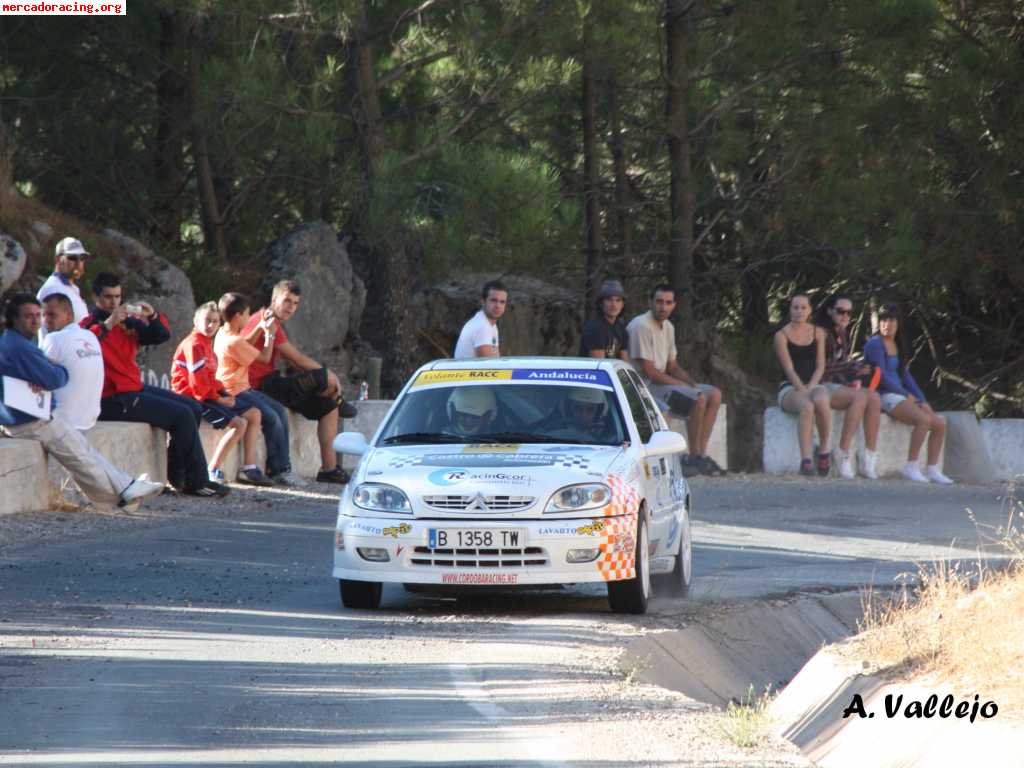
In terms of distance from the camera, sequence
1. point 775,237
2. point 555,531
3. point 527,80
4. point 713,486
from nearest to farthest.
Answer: point 555,531
point 713,486
point 527,80
point 775,237

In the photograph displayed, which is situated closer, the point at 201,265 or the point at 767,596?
the point at 767,596

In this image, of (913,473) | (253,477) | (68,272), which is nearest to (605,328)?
(253,477)

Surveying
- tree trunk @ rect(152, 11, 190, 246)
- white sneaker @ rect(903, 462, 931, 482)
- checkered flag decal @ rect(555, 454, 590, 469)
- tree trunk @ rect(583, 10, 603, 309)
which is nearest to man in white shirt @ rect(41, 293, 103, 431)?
checkered flag decal @ rect(555, 454, 590, 469)

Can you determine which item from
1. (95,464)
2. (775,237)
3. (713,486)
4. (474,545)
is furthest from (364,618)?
(775,237)

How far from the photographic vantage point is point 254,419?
57.9ft

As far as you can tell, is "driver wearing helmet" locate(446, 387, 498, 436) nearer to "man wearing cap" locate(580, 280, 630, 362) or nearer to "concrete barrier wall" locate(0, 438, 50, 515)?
"concrete barrier wall" locate(0, 438, 50, 515)

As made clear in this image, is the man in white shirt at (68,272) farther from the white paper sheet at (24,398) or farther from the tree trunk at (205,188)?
the tree trunk at (205,188)

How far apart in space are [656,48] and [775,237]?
5.14 m

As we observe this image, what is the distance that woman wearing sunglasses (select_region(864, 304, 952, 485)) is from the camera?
2267 centimetres

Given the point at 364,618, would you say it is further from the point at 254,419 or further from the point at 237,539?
the point at 254,419

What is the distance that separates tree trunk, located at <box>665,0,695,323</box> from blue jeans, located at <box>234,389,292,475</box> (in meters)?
9.57

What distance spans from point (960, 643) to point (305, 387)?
10.9 meters

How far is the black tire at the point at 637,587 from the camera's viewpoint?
10883mm

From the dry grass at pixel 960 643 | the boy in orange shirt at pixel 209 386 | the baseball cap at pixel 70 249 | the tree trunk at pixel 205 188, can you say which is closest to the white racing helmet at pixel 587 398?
the dry grass at pixel 960 643
